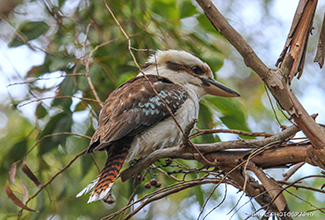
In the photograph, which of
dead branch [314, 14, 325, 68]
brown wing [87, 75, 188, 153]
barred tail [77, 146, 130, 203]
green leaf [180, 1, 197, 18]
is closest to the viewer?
dead branch [314, 14, 325, 68]

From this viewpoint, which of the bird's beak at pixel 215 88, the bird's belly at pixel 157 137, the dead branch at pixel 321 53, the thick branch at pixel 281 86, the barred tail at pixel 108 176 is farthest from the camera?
the bird's beak at pixel 215 88

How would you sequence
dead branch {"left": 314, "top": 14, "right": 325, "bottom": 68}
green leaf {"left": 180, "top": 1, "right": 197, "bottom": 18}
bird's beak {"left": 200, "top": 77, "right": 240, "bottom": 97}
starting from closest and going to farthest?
dead branch {"left": 314, "top": 14, "right": 325, "bottom": 68}
bird's beak {"left": 200, "top": 77, "right": 240, "bottom": 97}
green leaf {"left": 180, "top": 1, "right": 197, "bottom": 18}

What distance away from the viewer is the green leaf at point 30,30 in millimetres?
2348

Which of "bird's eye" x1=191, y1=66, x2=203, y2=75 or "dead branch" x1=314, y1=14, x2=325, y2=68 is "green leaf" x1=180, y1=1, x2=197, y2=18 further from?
"dead branch" x1=314, y1=14, x2=325, y2=68

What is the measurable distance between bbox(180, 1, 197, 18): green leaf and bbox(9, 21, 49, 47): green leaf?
0.89 metres

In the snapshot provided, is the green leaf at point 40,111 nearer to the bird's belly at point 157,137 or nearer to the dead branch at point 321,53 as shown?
the bird's belly at point 157,137

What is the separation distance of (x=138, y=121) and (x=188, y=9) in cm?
90

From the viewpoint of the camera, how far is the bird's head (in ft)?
7.07

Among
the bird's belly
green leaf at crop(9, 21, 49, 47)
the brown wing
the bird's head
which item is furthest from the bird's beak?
green leaf at crop(9, 21, 49, 47)

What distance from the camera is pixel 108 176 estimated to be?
162cm

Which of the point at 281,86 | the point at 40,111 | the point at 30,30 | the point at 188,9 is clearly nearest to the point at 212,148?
the point at 281,86

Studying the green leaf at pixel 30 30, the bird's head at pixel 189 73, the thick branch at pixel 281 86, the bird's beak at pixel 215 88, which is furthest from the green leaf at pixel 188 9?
the thick branch at pixel 281 86

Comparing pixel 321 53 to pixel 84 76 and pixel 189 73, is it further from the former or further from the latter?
pixel 84 76

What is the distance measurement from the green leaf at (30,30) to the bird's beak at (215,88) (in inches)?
42.9
